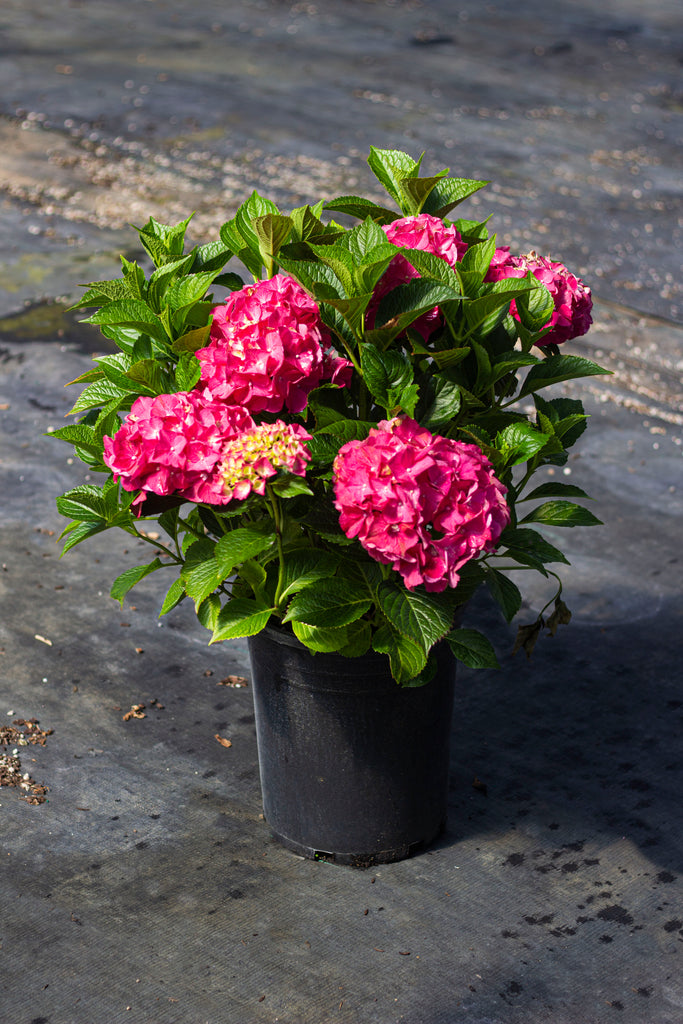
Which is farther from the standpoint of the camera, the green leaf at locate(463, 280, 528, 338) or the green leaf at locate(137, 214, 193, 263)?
the green leaf at locate(137, 214, 193, 263)

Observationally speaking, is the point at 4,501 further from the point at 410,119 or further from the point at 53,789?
the point at 410,119

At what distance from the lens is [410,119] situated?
24.1ft

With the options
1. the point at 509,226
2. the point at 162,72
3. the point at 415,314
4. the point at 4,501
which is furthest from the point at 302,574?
the point at 162,72

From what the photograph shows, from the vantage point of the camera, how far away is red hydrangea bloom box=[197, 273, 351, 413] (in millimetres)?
1661

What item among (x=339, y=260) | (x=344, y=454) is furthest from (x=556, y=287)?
(x=344, y=454)

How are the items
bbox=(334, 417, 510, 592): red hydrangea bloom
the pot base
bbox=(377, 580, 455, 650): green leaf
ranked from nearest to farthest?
bbox=(334, 417, 510, 592): red hydrangea bloom < bbox=(377, 580, 455, 650): green leaf < the pot base

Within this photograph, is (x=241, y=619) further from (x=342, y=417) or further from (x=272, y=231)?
(x=272, y=231)

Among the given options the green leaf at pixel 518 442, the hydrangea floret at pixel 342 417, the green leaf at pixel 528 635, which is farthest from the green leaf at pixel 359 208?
the green leaf at pixel 528 635

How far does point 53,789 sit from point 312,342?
4.07 ft

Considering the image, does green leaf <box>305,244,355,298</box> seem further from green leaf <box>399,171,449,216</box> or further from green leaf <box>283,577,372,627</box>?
green leaf <box>283,577,372,627</box>

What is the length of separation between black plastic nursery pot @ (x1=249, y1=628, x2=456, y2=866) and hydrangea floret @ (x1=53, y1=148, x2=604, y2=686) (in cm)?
11

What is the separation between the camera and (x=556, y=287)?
1976mm

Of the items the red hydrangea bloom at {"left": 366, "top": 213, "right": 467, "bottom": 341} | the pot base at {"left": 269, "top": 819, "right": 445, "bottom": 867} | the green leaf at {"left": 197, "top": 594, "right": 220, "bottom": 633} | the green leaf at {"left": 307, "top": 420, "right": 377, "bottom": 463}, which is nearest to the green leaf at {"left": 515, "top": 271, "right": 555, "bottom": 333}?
the red hydrangea bloom at {"left": 366, "top": 213, "right": 467, "bottom": 341}

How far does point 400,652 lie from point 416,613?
3.2 inches
